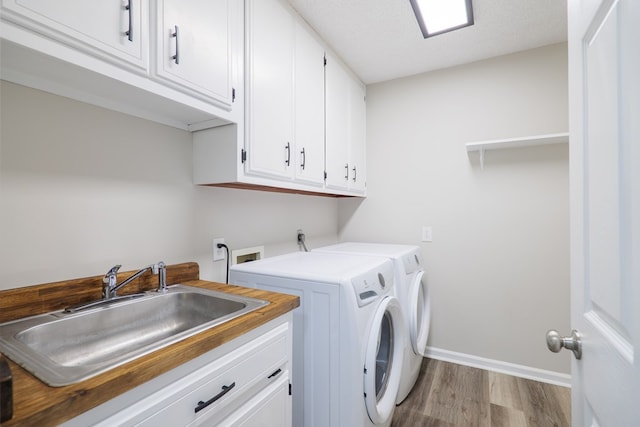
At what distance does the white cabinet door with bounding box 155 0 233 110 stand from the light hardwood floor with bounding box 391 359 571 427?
1.99 meters

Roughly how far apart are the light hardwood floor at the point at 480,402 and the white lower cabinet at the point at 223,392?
43.1 inches

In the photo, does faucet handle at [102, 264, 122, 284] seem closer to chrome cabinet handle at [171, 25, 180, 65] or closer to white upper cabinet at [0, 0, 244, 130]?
white upper cabinet at [0, 0, 244, 130]

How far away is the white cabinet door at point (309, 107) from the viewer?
68.1 inches

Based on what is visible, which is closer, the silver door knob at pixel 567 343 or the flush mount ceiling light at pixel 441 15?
the silver door knob at pixel 567 343

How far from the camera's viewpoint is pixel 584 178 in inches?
27.3

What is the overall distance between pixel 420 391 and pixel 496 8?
96.1 inches

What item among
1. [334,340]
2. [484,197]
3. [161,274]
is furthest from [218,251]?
[484,197]

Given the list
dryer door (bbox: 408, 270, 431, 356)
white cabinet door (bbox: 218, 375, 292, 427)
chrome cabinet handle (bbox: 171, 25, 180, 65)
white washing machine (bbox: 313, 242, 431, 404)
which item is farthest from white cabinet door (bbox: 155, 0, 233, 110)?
dryer door (bbox: 408, 270, 431, 356)

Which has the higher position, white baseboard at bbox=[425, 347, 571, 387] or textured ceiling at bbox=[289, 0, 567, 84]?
textured ceiling at bbox=[289, 0, 567, 84]

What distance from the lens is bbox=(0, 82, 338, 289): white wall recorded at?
2.98 ft

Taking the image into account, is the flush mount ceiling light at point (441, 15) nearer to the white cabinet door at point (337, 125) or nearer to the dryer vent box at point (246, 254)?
the white cabinet door at point (337, 125)

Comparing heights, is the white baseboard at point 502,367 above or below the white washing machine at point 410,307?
below

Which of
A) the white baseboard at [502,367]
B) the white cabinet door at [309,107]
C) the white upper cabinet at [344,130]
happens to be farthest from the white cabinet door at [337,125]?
the white baseboard at [502,367]

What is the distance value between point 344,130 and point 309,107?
54cm
